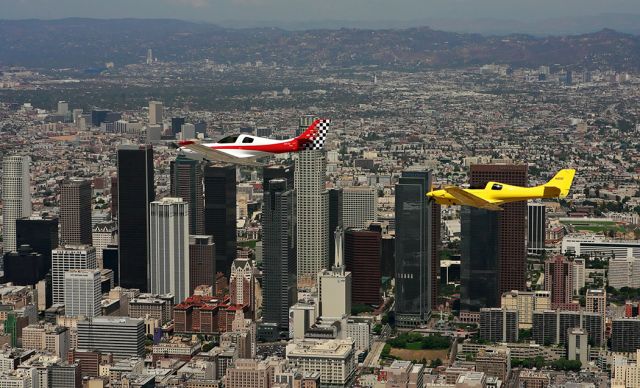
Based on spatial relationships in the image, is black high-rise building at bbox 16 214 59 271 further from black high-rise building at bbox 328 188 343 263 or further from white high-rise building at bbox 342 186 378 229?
white high-rise building at bbox 342 186 378 229

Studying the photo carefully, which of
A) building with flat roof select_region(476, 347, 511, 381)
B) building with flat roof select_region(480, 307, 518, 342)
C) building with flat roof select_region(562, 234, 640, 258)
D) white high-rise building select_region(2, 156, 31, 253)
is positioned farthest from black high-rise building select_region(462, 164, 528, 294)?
white high-rise building select_region(2, 156, 31, 253)

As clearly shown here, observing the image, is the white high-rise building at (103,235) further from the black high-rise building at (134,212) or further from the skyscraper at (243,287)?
the skyscraper at (243,287)

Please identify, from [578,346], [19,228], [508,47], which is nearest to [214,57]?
[508,47]

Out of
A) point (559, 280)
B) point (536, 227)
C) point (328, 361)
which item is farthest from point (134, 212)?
point (328, 361)

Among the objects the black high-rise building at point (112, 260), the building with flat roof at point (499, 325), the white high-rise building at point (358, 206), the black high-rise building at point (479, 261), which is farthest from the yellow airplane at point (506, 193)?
the white high-rise building at point (358, 206)

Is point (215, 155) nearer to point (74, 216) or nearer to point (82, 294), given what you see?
point (82, 294)

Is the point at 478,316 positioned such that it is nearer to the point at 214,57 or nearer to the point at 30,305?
the point at 30,305
